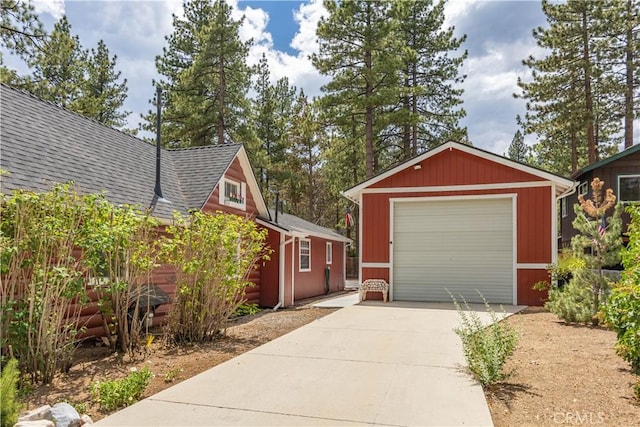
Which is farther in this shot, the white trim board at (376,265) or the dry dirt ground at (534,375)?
the white trim board at (376,265)

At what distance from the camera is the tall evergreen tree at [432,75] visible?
24453 millimetres

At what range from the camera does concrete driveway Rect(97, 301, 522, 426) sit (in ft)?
11.4

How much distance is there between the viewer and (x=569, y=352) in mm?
5520

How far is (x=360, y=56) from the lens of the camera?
2045cm

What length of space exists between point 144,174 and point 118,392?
7.20 metres

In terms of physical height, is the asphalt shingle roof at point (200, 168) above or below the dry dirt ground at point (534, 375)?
above

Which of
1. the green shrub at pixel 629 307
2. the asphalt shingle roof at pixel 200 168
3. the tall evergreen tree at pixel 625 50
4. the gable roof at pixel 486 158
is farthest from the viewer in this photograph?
the tall evergreen tree at pixel 625 50

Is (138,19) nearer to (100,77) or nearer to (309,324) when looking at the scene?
(309,324)

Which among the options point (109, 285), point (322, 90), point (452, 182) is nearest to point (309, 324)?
point (109, 285)

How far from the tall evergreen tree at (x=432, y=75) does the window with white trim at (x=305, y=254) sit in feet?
37.6

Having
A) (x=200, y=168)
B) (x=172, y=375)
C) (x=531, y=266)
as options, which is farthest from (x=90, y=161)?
(x=531, y=266)

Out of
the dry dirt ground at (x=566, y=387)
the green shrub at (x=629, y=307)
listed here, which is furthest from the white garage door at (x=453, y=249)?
the green shrub at (x=629, y=307)

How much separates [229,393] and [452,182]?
8.68 meters

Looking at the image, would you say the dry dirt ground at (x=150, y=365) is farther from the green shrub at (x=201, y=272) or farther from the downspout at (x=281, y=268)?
the downspout at (x=281, y=268)
